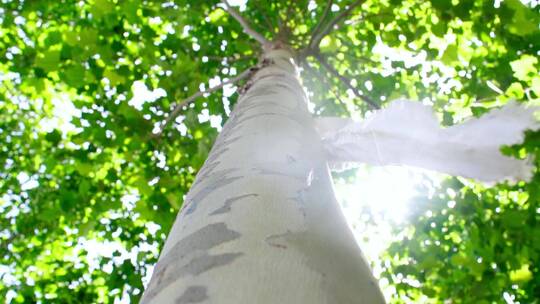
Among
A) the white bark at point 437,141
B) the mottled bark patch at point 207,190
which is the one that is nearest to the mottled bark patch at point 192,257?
the mottled bark patch at point 207,190

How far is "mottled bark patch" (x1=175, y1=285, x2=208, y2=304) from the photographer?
0.51 m

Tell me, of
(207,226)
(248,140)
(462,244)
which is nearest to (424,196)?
(462,244)

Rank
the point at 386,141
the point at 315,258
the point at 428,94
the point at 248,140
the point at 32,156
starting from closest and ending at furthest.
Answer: the point at 315,258 < the point at 248,140 < the point at 386,141 < the point at 428,94 < the point at 32,156

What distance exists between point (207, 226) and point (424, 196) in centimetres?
311

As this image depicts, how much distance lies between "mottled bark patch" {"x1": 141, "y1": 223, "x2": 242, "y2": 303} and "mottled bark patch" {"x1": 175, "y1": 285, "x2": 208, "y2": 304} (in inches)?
1.3

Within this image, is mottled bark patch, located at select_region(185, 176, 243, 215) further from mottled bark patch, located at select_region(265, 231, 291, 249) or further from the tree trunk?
mottled bark patch, located at select_region(265, 231, 291, 249)

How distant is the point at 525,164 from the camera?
140 cm

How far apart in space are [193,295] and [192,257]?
0.10 metres

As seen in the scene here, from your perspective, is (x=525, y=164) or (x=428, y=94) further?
(x=428, y=94)

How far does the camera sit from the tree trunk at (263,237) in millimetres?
522

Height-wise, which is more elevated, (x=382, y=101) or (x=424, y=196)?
(x=382, y=101)

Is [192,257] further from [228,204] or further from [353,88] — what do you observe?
[353,88]

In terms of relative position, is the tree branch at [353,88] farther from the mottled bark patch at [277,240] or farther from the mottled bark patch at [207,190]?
the mottled bark patch at [277,240]

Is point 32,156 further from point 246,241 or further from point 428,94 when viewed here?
point 246,241
